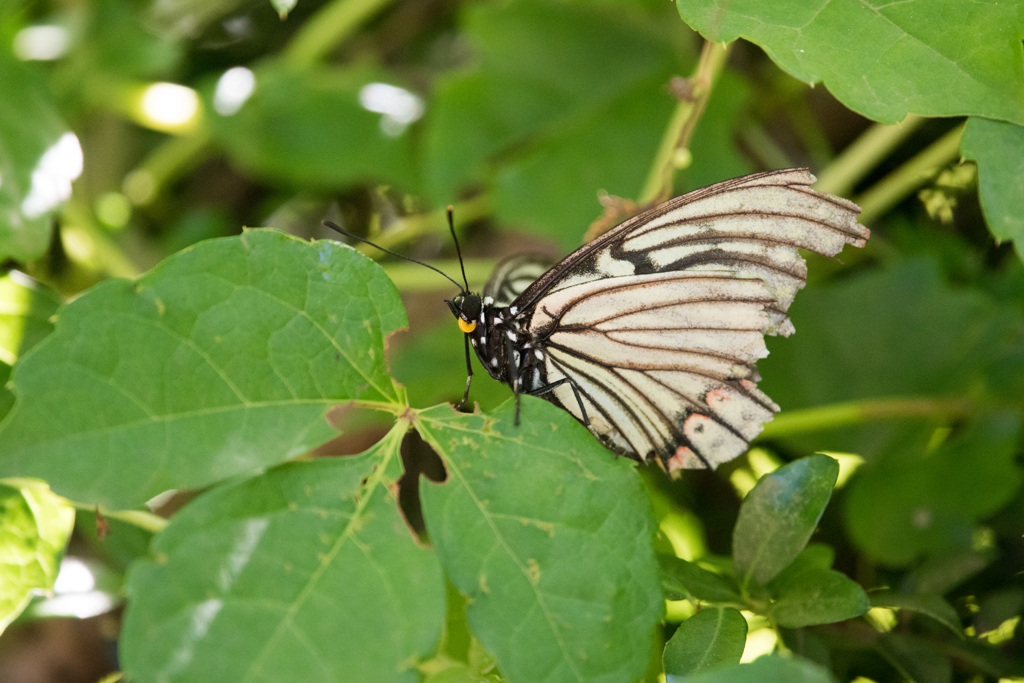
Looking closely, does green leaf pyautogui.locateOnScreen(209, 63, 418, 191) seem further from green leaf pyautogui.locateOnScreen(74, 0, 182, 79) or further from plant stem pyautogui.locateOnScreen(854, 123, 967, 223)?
plant stem pyautogui.locateOnScreen(854, 123, 967, 223)

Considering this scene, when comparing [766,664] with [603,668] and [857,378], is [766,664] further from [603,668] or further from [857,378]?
[857,378]

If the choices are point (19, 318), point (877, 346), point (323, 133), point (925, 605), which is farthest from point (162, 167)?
point (925, 605)

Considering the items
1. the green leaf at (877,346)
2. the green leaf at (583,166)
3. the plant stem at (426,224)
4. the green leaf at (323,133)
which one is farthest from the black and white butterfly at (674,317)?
the green leaf at (323,133)

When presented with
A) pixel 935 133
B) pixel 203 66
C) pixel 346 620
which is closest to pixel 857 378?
pixel 935 133

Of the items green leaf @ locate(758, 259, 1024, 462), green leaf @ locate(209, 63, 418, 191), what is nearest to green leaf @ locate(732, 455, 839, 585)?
green leaf @ locate(758, 259, 1024, 462)

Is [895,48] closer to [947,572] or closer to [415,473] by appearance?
[947,572]

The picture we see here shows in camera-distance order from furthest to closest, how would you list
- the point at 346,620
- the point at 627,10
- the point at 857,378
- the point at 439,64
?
the point at 439,64 < the point at 627,10 < the point at 857,378 < the point at 346,620

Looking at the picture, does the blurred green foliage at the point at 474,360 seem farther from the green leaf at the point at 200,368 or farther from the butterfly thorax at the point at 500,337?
the butterfly thorax at the point at 500,337
